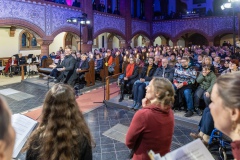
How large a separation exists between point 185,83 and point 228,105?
14.8ft

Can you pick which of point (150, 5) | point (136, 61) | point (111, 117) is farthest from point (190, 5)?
point (111, 117)

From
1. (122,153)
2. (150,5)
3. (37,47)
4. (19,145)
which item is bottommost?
(122,153)

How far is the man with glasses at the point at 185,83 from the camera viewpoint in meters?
5.36

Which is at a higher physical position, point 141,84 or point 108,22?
point 108,22

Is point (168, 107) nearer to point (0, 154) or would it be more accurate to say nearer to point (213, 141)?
→ point (0, 154)

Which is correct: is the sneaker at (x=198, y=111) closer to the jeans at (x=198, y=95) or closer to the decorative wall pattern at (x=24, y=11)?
the jeans at (x=198, y=95)

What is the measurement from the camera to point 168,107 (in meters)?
2.22

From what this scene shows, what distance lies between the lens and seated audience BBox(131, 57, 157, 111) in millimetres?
5930

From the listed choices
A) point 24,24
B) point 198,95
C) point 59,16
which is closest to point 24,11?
point 24,24

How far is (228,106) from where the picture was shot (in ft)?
3.26

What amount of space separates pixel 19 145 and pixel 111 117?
387 cm

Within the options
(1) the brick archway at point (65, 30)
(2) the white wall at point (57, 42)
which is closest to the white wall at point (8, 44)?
(2) the white wall at point (57, 42)

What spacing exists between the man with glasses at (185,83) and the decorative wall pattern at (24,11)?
26.5ft

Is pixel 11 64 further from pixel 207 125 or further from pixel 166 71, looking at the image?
pixel 207 125
